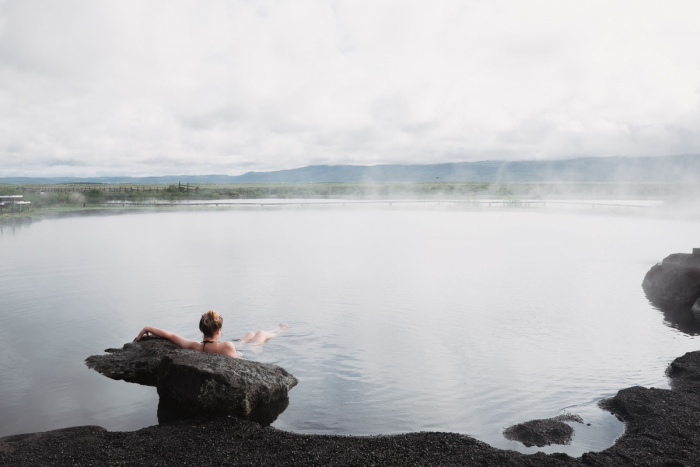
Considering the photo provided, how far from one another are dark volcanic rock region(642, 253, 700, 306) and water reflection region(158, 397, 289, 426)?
11.4 metres

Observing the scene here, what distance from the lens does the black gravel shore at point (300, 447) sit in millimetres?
5641

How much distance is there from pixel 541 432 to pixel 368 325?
5.78 m

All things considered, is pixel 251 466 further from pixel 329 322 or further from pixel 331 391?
pixel 329 322

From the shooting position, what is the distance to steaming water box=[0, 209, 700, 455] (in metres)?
7.64

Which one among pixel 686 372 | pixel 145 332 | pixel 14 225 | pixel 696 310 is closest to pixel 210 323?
pixel 145 332

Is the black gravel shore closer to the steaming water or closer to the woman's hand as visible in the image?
the steaming water

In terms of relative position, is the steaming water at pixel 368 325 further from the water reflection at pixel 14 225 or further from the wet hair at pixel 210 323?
the water reflection at pixel 14 225

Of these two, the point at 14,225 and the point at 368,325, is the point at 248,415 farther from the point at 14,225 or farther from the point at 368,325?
the point at 14,225

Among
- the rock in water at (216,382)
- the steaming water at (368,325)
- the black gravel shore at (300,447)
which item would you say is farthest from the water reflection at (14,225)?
the black gravel shore at (300,447)

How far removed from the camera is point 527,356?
10023 millimetres

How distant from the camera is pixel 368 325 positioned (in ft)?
39.9

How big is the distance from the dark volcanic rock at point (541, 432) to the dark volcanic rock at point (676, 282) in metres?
9.14

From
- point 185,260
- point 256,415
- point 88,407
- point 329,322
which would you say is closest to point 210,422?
point 256,415

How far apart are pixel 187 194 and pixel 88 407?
258 feet
